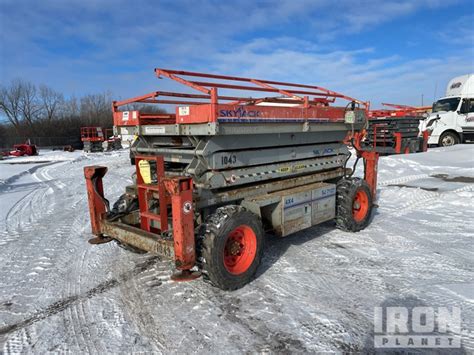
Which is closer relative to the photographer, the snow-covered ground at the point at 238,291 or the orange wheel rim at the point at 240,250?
the snow-covered ground at the point at 238,291

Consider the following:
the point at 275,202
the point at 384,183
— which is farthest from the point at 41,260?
the point at 384,183

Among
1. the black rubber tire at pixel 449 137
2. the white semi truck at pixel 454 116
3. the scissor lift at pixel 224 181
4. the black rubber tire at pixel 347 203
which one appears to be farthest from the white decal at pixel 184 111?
the black rubber tire at pixel 449 137

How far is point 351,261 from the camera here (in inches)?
177

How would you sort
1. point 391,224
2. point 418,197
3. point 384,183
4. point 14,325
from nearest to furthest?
point 14,325 → point 391,224 → point 418,197 → point 384,183

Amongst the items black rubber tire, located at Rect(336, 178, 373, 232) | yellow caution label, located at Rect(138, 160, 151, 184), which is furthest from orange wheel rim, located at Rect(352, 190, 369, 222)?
yellow caution label, located at Rect(138, 160, 151, 184)

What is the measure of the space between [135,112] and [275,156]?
6.39 feet

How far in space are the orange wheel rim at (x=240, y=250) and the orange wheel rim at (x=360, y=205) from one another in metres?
2.60

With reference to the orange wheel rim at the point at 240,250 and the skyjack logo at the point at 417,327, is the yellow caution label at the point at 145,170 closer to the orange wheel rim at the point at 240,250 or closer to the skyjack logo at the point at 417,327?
the orange wheel rim at the point at 240,250

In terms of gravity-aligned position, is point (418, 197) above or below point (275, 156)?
below

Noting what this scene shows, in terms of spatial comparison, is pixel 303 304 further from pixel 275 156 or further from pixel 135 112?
pixel 135 112

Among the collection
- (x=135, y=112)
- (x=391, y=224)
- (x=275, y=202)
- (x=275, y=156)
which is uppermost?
(x=135, y=112)

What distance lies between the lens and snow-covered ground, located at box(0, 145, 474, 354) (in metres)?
2.90

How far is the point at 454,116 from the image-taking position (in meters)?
17.7

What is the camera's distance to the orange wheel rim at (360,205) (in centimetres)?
584
